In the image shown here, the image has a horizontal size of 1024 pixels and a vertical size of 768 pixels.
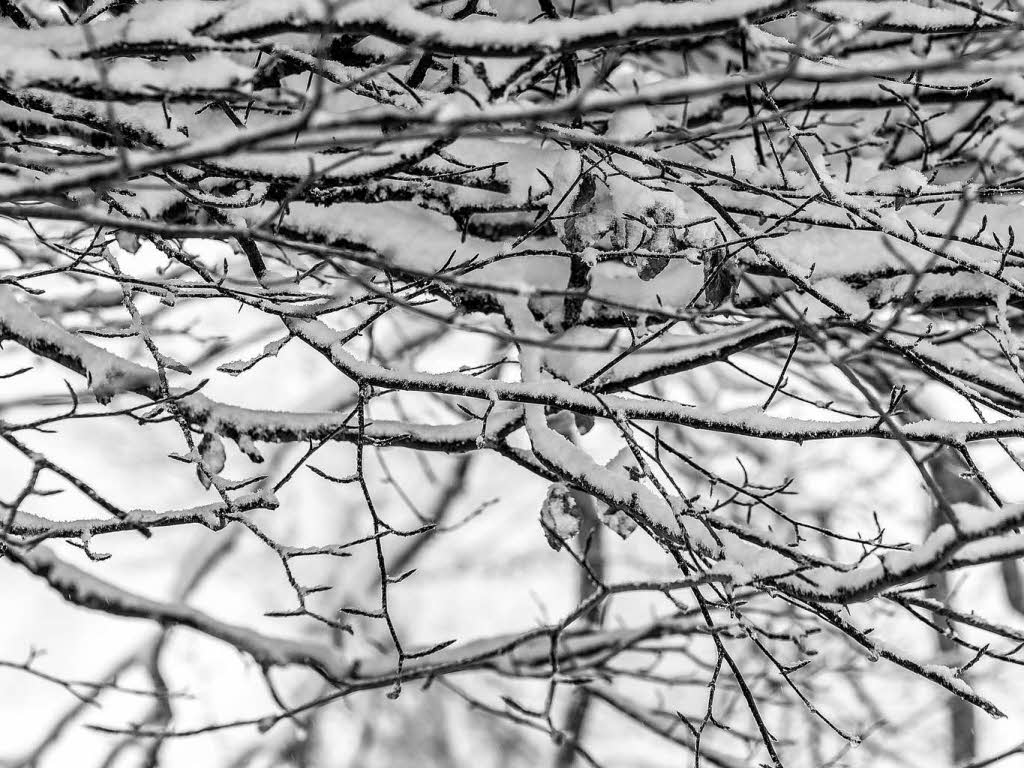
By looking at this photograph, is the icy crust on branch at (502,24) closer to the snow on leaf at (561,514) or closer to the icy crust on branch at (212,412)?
the icy crust on branch at (212,412)

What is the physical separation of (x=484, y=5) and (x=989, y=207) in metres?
1.54

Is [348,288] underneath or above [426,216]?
underneath

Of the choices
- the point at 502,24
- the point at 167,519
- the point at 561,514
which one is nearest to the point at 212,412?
the point at 167,519

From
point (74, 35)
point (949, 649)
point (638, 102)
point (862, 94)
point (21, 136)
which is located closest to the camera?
point (638, 102)

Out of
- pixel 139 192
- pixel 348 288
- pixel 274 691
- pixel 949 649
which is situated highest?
pixel 949 649

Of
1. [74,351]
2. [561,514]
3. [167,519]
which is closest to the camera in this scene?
[167,519]

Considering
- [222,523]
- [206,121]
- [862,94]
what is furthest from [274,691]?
[862,94]

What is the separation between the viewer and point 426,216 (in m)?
2.33

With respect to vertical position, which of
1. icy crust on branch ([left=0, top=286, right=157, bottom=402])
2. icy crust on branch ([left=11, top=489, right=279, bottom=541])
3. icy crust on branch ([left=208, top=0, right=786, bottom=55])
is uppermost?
icy crust on branch ([left=208, top=0, right=786, bottom=55])

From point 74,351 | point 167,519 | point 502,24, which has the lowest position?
point 167,519

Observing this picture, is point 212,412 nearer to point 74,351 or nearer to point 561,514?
point 74,351

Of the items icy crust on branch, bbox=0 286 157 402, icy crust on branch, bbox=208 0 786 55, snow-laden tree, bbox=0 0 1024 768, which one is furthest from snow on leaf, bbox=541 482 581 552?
icy crust on branch, bbox=208 0 786 55

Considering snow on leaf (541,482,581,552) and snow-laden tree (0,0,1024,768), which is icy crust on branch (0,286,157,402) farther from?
snow on leaf (541,482,581,552)

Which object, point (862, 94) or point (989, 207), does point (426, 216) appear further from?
point (989, 207)
